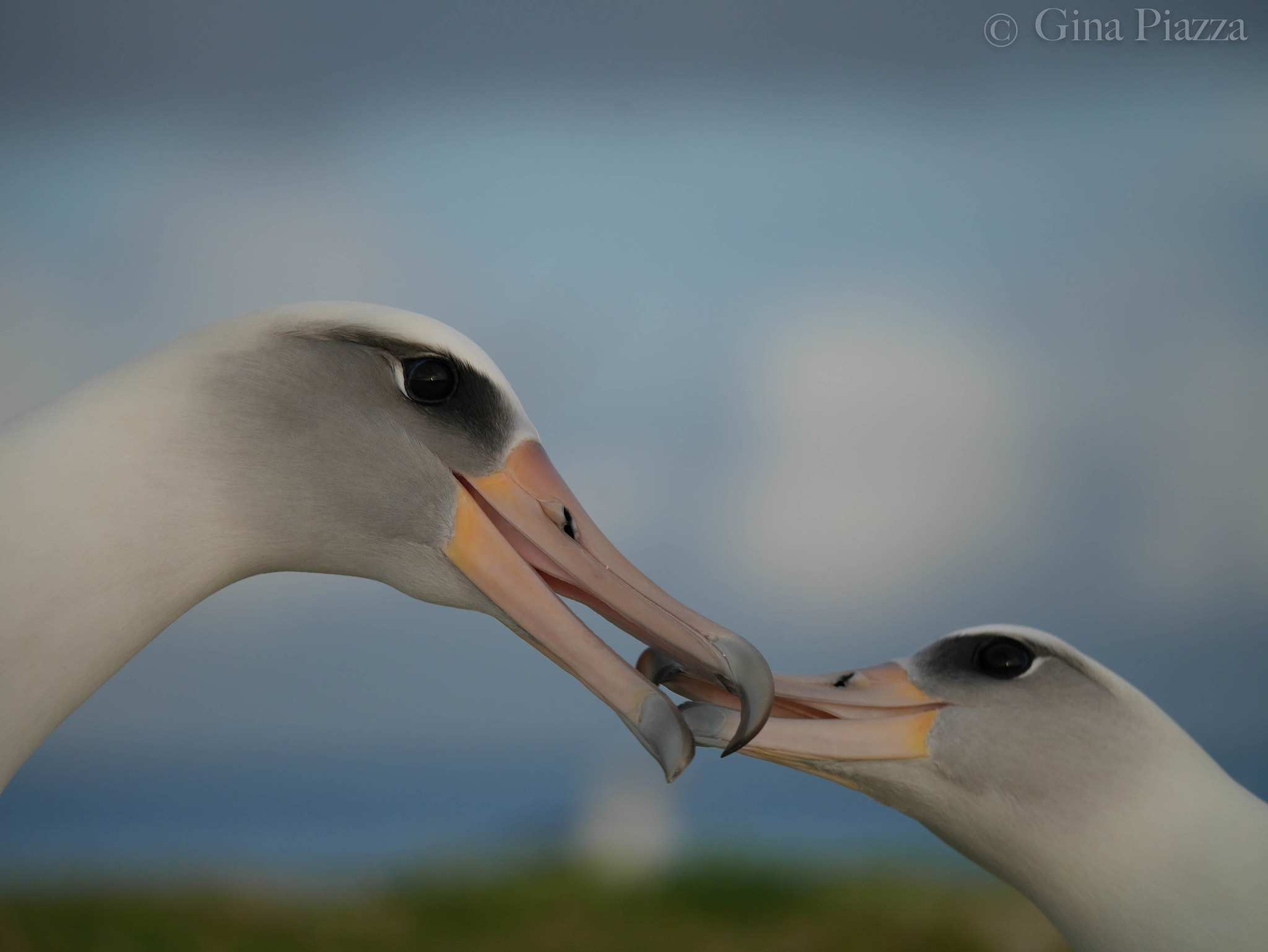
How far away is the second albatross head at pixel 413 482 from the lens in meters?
1.10

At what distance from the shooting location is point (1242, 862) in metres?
1.38

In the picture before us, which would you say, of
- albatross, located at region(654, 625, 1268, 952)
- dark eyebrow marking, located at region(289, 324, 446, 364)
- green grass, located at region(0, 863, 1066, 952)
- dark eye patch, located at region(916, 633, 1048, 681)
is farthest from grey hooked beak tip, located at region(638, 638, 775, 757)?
green grass, located at region(0, 863, 1066, 952)

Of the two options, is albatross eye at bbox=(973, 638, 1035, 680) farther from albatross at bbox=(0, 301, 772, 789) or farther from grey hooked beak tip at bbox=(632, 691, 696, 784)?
grey hooked beak tip at bbox=(632, 691, 696, 784)

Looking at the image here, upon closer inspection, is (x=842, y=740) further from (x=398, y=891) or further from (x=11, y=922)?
(x=11, y=922)

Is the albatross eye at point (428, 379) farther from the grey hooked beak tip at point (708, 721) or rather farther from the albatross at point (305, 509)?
the grey hooked beak tip at point (708, 721)

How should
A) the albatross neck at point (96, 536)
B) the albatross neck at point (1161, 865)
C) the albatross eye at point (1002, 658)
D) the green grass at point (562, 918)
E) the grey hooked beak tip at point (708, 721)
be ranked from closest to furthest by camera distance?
the albatross neck at point (96, 536) → the grey hooked beak tip at point (708, 721) → the albatross neck at point (1161, 865) → the albatross eye at point (1002, 658) → the green grass at point (562, 918)

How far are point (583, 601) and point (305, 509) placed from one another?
0.33 metres

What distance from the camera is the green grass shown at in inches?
127

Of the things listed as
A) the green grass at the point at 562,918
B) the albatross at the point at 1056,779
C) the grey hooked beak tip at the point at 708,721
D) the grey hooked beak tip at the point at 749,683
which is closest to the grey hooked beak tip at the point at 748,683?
the grey hooked beak tip at the point at 749,683

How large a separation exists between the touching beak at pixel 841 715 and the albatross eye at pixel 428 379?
47 cm

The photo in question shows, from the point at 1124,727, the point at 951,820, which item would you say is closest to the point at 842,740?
the point at 951,820

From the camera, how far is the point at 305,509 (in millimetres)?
1134

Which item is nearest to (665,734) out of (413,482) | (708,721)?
(708,721)

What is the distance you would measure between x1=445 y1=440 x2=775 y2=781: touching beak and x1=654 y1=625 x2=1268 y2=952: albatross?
0.36 metres
